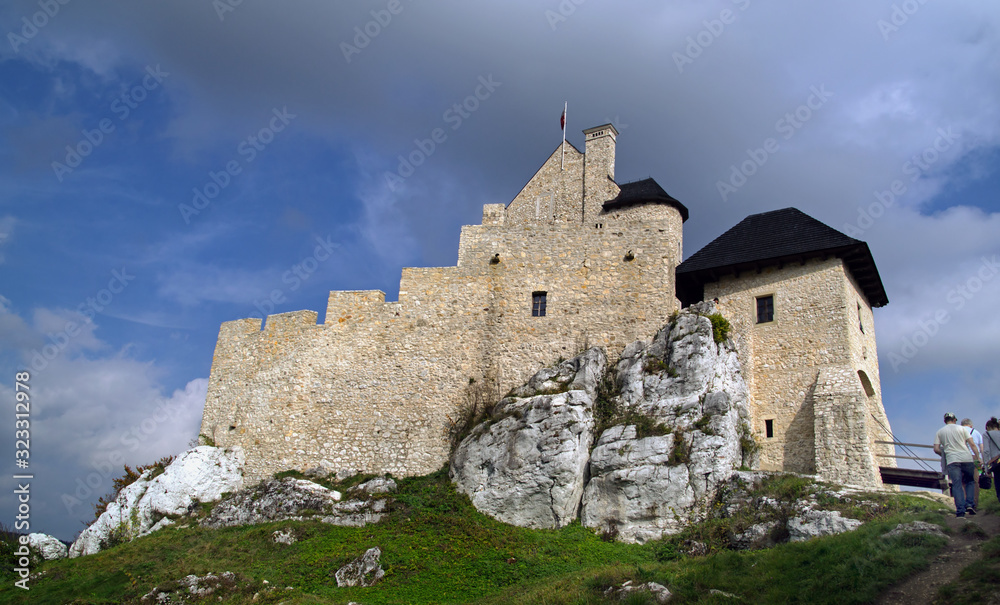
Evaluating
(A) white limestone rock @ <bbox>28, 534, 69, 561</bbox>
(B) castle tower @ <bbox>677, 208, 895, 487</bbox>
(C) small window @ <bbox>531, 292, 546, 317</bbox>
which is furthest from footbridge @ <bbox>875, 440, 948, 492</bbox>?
(A) white limestone rock @ <bbox>28, 534, 69, 561</bbox>

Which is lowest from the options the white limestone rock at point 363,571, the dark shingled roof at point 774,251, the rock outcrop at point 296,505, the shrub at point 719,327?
the white limestone rock at point 363,571

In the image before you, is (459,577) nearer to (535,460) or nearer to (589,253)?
(535,460)

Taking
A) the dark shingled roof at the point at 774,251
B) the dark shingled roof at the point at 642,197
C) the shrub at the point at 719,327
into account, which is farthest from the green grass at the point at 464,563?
the dark shingled roof at the point at 642,197

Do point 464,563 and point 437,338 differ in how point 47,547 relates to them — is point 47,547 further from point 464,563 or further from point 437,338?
point 464,563

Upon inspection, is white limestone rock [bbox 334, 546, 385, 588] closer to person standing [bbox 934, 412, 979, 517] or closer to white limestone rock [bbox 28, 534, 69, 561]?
white limestone rock [bbox 28, 534, 69, 561]

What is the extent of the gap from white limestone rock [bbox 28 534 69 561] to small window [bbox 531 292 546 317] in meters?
16.9

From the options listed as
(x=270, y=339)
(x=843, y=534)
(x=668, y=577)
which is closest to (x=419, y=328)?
(x=270, y=339)

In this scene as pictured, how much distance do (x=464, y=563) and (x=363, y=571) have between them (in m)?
2.48

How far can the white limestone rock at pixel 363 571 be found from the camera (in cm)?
1705

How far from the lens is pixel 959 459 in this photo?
12.7m

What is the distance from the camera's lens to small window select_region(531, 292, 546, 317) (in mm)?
23969

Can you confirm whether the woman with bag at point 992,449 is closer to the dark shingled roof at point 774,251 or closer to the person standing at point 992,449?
the person standing at point 992,449

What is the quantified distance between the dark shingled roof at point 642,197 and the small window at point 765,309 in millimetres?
4093

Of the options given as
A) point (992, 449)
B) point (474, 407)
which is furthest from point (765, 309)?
point (992, 449)
